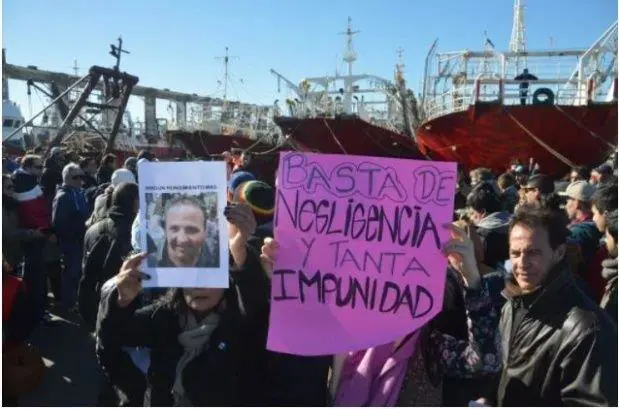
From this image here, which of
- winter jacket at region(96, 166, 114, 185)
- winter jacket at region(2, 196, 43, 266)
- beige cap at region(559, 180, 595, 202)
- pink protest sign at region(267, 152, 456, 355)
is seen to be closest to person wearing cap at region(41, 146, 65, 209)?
winter jacket at region(96, 166, 114, 185)

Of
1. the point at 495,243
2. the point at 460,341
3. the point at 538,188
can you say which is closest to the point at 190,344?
the point at 460,341

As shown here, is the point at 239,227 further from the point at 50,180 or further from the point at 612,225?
the point at 50,180

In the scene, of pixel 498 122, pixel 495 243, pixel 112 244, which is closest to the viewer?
pixel 495 243

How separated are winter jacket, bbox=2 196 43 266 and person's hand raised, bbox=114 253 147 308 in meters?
3.15

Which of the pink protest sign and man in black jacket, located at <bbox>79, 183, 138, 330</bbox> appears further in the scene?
man in black jacket, located at <bbox>79, 183, 138, 330</bbox>

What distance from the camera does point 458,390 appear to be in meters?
2.13

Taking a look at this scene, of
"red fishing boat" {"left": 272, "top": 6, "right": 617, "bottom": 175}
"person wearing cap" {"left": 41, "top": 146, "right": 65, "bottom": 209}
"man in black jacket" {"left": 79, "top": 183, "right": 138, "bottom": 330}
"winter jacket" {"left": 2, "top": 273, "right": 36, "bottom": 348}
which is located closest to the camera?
"winter jacket" {"left": 2, "top": 273, "right": 36, "bottom": 348}

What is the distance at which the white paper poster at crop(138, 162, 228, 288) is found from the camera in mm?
2113

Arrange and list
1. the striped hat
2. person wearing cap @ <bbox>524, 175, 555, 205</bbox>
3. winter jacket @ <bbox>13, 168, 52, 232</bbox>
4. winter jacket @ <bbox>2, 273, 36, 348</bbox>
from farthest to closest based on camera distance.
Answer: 1. winter jacket @ <bbox>13, 168, 52, 232</bbox>
2. person wearing cap @ <bbox>524, 175, 555, 205</bbox>
3. the striped hat
4. winter jacket @ <bbox>2, 273, 36, 348</bbox>

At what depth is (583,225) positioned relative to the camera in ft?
12.9

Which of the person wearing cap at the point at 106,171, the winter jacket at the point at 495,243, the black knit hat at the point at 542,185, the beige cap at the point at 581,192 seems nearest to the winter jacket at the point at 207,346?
the winter jacket at the point at 495,243

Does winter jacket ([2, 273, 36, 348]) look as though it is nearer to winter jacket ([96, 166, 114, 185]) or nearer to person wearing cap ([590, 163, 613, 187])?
winter jacket ([96, 166, 114, 185])

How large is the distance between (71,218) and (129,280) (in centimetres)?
442

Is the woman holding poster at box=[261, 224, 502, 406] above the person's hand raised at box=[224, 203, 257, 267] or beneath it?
beneath
